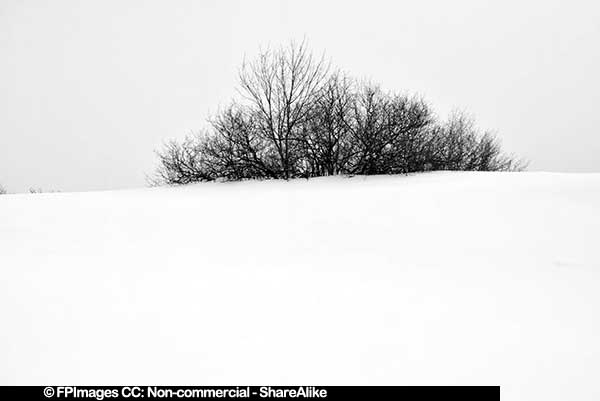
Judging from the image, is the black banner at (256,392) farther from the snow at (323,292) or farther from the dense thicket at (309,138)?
the dense thicket at (309,138)

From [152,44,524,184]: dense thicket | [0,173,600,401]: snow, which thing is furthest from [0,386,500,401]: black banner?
[152,44,524,184]: dense thicket

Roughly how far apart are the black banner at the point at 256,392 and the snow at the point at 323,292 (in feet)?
0.16

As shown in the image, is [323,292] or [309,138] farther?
[309,138]

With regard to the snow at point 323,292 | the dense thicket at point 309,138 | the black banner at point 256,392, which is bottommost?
the black banner at point 256,392

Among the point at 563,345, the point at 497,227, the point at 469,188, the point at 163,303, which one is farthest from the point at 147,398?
the point at 469,188

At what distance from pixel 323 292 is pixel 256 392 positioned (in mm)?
1287

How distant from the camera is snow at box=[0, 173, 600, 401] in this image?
2.21 meters

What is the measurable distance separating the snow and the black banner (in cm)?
5

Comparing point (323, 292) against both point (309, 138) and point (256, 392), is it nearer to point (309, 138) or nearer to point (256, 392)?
point (256, 392)

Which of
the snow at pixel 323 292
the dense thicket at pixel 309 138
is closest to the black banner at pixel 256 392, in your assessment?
the snow at pixel 323 292

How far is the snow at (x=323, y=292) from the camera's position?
2213 mm

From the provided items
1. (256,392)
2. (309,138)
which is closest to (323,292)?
(256,392)

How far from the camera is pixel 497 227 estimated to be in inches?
165

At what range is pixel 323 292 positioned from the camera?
3.19 m
